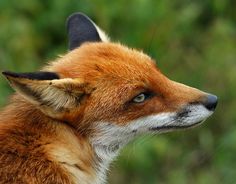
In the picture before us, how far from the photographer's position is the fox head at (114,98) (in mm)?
6469

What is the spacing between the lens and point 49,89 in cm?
625

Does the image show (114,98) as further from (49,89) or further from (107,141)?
(49,89)

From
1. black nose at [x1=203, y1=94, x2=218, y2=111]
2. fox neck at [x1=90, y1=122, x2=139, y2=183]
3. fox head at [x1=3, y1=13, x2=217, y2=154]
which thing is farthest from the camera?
black nose at [x1=203, y1=94, x2=218, y2=111]

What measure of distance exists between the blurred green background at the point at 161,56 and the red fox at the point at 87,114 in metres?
2.67

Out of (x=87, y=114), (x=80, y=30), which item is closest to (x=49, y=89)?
(x=87, y=114)

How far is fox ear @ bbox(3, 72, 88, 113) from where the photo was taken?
5996mm

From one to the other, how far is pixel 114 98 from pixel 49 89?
22.2 inches

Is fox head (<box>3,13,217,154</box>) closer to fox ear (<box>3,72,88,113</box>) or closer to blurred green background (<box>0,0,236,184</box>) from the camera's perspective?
fox ear (<box>3,72,88,113</box>)

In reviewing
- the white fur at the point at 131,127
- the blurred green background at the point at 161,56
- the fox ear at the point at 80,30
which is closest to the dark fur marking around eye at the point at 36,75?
the white fur at the point at 131,127

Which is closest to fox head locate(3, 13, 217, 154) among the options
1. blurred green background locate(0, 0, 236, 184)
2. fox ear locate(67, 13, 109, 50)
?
fox ear locate(67, 13, 109, 50)

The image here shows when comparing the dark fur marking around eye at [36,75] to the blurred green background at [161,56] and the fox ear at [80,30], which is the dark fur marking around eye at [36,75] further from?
the blurred green background at [161,56]

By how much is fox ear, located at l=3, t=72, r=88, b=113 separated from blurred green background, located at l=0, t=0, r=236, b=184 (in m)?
2.98

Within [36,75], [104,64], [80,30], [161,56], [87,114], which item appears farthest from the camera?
[161,56]

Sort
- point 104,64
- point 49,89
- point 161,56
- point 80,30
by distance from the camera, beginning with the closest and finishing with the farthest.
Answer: point 49,89 < point 104,64 < point 80,30 < point 161,56
